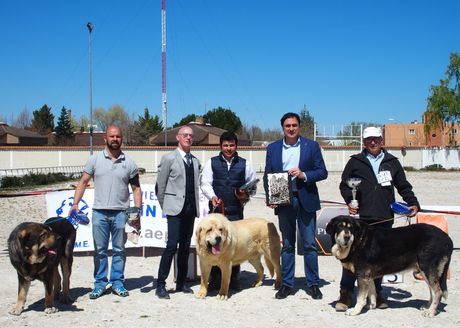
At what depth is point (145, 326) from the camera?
16.3 ft

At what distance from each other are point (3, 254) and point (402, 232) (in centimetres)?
685

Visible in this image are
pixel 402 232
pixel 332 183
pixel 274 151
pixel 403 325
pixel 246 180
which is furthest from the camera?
pixel 332 183

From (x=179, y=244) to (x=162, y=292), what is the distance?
63cm

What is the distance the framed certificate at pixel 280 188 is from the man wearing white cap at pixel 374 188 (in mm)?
666

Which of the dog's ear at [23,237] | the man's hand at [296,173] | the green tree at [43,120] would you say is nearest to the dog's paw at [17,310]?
the dog's ear at [23,237]

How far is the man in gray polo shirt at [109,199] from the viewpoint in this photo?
5.91 m

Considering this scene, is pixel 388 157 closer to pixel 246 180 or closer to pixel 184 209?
pixel 246 180

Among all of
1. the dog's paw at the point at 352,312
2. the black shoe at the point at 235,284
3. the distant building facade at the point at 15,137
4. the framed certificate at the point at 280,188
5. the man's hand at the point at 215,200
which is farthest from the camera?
the distant building facade at the point at 15,137

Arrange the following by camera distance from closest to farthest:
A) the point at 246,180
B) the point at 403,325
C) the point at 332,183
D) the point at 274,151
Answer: the point at 403,325
the point at 274,151
the point at 246,180
the point at 332,183

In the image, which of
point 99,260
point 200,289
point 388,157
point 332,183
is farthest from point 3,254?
point 332,183

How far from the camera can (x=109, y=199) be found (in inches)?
232

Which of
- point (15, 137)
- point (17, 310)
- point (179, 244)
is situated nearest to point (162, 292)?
point (179, 244)

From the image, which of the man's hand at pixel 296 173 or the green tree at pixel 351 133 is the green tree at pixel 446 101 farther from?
the man's hand at pixel 296 173

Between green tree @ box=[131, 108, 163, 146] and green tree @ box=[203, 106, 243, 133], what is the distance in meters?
8.95
